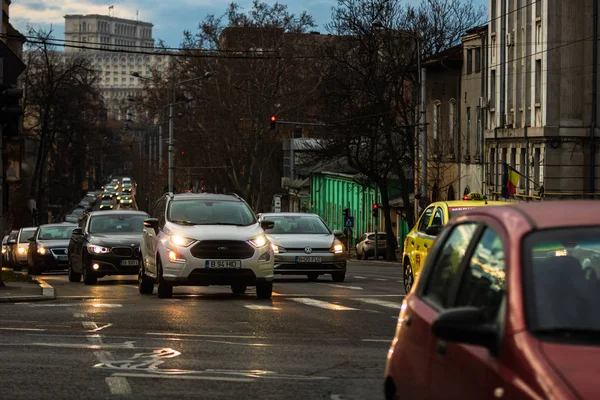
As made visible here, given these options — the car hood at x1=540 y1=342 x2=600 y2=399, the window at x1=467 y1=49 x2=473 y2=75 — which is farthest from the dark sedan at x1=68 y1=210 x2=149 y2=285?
the window at x1=467 y1=49 x2=473 y2=75

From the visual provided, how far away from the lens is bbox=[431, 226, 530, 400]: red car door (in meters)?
4.96

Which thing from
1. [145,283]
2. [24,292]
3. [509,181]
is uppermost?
[509,181]

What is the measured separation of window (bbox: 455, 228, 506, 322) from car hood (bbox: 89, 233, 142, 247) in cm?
2162

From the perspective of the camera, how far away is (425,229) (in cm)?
2080

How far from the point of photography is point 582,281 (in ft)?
18.1

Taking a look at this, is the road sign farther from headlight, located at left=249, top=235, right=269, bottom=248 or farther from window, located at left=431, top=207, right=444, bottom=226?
headlight, located at left=249, top=235, right=269, bottom=248

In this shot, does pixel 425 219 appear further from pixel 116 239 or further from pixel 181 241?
pixel 116 239

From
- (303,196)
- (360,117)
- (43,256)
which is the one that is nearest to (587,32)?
(360,117)

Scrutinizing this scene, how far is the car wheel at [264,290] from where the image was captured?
69.0 ft

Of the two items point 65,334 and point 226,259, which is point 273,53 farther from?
point 65,334

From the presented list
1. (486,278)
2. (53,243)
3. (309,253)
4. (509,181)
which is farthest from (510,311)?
(509,181)

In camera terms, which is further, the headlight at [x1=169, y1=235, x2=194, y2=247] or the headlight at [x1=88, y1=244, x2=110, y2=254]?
the headlight at [x1=88, y1=244, x2=110, y2=254]

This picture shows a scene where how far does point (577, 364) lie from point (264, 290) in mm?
16623

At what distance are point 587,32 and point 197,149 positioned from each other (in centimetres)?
5170
